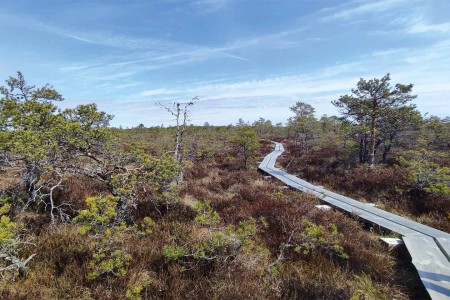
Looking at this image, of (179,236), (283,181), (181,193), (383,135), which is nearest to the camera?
(179,236)

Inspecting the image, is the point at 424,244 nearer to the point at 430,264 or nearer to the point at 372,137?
the point at 430,264

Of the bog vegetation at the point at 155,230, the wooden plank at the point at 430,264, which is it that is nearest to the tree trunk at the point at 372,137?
the bog vegetation at the point at 155,230

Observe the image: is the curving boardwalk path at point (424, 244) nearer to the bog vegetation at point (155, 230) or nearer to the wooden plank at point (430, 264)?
the wooden plank at point (430, 264)

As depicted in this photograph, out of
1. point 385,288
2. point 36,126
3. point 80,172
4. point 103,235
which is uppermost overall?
point 36,126

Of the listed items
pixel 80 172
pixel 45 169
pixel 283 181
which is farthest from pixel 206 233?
pixel 283 181

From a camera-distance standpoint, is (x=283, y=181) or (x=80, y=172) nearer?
(x=80, y=172)

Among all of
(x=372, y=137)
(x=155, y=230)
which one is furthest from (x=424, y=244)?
(x=372, y=137)

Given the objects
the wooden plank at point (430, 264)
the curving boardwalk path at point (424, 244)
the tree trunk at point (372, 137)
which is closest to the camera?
the wooden plank at point (430, 264)

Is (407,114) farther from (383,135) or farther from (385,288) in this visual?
(385,288)

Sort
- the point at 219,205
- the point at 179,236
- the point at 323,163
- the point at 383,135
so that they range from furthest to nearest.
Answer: the point at 323,163, the point at 383,135, the point at 219,205, the point at 179,236

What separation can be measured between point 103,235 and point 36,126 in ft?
12.5

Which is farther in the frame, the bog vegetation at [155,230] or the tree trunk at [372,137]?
the tree trunk at [372,137]

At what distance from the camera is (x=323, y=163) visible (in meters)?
18.6

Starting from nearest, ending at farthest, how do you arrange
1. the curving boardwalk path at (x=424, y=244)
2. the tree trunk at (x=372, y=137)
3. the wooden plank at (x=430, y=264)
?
1. the wooden plank at (x=430, y=264)
2. the curving boardwalk path at (x=424, y=244)
3. the tree trunk at (x=372, y=137)
